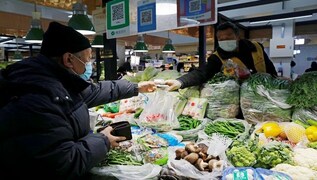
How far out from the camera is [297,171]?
1.36 metres

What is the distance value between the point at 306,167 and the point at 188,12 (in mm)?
1628

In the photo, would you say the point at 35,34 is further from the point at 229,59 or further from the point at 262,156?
the point at 262,156

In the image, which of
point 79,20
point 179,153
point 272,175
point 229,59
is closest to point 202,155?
point 179,153

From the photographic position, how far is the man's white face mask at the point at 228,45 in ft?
8.50

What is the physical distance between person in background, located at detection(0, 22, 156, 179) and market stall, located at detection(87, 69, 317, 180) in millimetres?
281

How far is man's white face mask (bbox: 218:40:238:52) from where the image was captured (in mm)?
2592

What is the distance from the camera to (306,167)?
4.67 ft

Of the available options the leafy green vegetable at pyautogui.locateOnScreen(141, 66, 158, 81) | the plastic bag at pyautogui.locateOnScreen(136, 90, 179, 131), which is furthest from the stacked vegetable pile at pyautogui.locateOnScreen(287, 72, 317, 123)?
the leafy green vegetable at pyautogui.locateOnScreen(141, 66, 158, 81)

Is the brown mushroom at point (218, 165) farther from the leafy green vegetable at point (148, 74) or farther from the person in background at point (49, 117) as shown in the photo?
the leafy green vegetable at point (148, 74)

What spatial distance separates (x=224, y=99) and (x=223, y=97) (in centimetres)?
2

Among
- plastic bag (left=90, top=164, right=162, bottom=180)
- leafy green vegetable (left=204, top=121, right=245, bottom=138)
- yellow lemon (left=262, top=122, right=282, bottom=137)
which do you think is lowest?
plastic bag (left=90, top=164, right=162, bottom=180)

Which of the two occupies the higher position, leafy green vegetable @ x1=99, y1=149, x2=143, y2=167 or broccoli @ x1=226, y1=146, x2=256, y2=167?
broccoli @ x1=226, y1=146, x2=256, y2=167

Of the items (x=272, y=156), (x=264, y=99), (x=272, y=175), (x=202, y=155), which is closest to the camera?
(x=272, y=175)

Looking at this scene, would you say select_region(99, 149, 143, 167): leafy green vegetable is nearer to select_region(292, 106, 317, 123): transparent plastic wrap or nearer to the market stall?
the market stall
